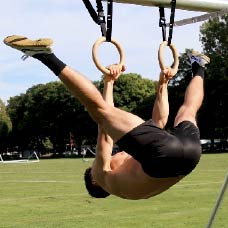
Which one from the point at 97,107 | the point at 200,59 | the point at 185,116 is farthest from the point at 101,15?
the point at 200,59

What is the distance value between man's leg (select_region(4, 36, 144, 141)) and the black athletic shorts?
9 cm

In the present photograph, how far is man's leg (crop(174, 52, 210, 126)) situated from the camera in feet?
20.7

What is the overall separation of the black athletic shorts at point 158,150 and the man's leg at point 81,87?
0.09 metres

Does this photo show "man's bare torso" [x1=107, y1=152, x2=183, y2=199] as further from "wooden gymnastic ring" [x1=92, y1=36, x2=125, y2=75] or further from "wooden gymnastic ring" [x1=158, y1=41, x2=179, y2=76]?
"wooden gymnastic ring" [x1=158, y1=41, x2=179, y2=76]

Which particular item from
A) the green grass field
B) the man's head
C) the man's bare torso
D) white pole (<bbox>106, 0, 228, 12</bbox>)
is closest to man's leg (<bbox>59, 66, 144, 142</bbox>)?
the man's bare torso

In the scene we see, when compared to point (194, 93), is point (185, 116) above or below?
below

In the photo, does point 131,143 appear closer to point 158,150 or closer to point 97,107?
point 158,150

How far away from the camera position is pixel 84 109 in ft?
255

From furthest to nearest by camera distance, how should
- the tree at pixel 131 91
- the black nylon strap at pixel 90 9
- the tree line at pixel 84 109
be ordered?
the tree at pixel 131 91, the tree line at pixel 84 109, the black nylon strap at pixel 90 9

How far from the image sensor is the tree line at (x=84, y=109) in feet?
207

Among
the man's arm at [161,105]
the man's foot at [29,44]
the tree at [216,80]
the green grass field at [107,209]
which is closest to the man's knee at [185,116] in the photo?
the man's arm at [161,105]

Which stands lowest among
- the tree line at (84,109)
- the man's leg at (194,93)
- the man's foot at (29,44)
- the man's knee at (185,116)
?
the tree line at (84,109)

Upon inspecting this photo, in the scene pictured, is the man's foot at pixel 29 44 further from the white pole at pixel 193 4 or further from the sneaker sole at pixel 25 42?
the white pole at pixel 193 4

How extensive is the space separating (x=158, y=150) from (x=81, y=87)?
2.84ft
